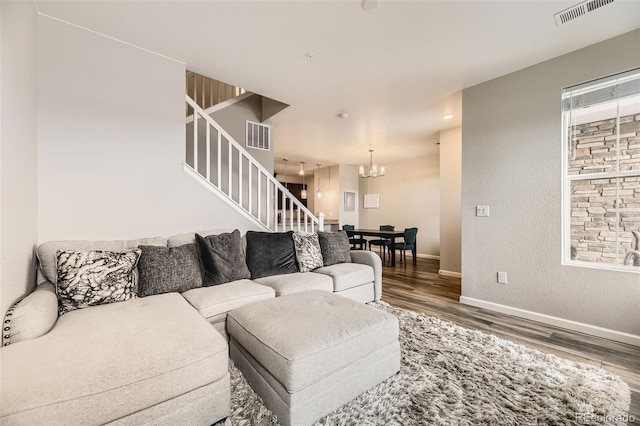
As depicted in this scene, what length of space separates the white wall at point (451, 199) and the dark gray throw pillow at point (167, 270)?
14.0 ft

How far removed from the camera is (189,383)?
1184mm

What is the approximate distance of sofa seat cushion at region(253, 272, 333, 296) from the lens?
234cm

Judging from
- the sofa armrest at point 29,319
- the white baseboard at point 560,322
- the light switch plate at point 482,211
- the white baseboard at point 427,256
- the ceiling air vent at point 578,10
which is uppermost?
the ceiling air vent at point 578,10

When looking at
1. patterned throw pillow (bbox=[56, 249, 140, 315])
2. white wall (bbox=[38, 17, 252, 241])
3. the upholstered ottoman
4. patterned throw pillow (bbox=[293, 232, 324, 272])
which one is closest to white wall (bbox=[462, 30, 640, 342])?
patterned throw pillow (bbox=[293, 232, 324, 272])

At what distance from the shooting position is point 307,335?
1.37 m

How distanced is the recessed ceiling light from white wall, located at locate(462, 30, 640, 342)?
190cm

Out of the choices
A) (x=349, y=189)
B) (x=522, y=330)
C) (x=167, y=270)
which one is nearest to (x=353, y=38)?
(x=167, y=270)

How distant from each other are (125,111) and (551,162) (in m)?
4.16

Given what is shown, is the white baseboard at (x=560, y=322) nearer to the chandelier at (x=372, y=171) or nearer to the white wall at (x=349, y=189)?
the chandelier at (x=372, y=171)

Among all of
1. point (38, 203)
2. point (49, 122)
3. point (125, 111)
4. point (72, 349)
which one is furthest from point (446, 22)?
point (38, 203)

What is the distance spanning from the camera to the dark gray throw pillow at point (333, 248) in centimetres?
317

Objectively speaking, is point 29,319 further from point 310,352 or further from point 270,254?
point 270,254

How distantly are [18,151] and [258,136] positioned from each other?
311 cm

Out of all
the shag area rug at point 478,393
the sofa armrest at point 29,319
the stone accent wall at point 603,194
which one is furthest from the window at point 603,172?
the sofa armrest at point 29,319
